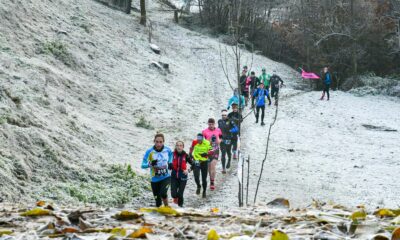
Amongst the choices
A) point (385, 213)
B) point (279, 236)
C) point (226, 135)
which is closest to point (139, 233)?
point (279, 236)

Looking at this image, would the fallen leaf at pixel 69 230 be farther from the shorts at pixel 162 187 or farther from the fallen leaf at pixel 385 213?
the shorts at pixel 162 187

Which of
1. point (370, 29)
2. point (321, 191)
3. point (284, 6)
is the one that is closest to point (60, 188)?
point (321, 191)

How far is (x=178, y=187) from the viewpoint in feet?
35.6

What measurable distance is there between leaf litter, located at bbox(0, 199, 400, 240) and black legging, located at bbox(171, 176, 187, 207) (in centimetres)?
520

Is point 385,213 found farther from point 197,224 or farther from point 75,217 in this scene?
point 75,217

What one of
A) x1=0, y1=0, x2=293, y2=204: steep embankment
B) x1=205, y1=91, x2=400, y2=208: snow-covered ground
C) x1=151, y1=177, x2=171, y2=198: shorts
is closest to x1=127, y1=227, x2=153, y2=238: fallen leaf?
x1=151, y1=177, x2=171, y2=198: shorts

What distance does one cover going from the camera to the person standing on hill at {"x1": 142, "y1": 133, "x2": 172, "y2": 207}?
9.70m

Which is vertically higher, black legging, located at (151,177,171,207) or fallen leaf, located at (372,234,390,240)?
fallen leaf, located at (372,234,390,240)

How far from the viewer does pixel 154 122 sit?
67.7ft

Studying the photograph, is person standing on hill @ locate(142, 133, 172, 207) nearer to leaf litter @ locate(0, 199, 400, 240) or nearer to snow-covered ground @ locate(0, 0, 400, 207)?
snow-covered ground @ locate(0, 0, 400, 207)

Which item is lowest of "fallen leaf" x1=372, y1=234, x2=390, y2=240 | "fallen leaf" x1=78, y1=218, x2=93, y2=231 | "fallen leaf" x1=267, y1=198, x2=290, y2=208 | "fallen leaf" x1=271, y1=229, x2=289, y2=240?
"fallen leaf" x1=267, y1=198, x2=290, y2=208

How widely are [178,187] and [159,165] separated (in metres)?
1.31

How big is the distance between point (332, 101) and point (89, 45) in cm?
1294

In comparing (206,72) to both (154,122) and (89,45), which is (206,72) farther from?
(154,122)
